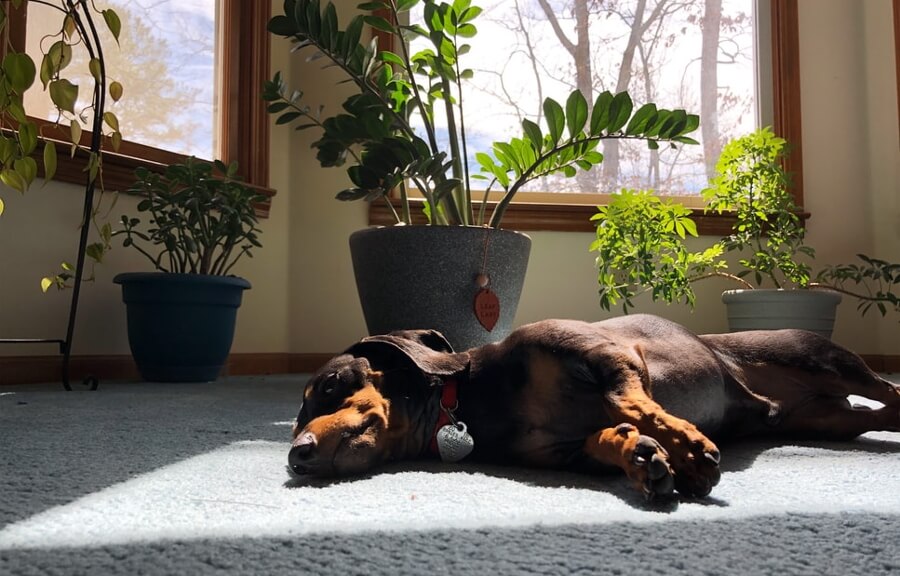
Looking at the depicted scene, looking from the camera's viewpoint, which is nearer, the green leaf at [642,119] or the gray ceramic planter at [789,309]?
the green leaf at [642,119]

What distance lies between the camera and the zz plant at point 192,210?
100 inches

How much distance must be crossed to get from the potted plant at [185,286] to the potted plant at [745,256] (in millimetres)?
1324

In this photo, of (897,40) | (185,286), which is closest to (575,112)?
(185,286)

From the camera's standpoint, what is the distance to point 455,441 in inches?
46.4

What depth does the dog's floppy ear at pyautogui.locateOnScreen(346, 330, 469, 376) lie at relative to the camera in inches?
46.1

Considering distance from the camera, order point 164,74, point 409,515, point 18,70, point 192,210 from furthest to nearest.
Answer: point 164,74 < point 192,210 < point 18,70 < point 409,515

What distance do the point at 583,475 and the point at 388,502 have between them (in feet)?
1.04

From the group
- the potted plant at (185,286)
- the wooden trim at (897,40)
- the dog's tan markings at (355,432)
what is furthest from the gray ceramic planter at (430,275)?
the wooden trim at (897,40)

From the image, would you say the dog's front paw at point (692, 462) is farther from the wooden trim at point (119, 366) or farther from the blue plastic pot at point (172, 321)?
the wooden trim at point (119, 366)

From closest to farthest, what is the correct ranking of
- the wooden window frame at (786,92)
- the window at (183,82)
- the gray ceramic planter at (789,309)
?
the window at (183,82)
the gray ceramic planter at (789,309)
the wooden window frame at (786,92)

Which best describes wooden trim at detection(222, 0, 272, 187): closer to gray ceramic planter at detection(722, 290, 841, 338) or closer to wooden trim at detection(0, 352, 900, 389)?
wooden trim at detection(0, 352, 900, 389)

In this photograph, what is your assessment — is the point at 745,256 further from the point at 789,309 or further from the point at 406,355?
the point at 406,355

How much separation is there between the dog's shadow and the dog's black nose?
0.11 feet

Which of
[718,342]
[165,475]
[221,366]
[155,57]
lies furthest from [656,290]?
[165,475]
